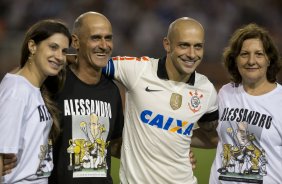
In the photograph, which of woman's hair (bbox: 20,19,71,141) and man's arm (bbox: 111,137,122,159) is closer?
woman's hair (bbox: 20,19,71,141)

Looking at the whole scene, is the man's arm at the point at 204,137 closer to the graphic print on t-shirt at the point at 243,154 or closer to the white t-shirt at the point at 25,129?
the graphic print on t-shirt at the point at 243,154

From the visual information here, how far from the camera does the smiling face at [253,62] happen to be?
419 cm

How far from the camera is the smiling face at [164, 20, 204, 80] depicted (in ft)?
13.6

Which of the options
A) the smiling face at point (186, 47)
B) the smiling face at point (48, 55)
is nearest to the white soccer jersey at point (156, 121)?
the smiling face at point (186, 47)

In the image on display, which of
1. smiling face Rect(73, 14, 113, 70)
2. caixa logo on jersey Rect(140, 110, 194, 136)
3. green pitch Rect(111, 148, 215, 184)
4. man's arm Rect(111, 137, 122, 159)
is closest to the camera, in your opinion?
smiling face Rect(73, 14, 113, 70)

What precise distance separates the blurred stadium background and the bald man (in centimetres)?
788

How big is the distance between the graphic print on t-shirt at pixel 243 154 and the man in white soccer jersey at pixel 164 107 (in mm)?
288

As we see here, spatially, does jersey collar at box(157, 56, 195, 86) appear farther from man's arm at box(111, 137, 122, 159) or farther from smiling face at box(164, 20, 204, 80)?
man's arm at box(111, 137, 122, 159)

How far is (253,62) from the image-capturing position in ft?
13.7

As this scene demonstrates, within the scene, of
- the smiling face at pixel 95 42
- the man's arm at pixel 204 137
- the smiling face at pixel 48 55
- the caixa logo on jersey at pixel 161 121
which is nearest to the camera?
the smiling face at pixel 48 55

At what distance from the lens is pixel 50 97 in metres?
3.89

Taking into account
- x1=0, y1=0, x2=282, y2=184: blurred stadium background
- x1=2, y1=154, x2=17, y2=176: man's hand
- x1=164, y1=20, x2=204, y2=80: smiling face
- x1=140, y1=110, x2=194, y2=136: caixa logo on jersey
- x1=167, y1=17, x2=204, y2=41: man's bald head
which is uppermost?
x1=0, y1=0, x2=282, y2=184: blurred stadium background

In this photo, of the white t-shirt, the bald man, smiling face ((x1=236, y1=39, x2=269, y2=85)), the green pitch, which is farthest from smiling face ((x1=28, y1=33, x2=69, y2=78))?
the green pitch

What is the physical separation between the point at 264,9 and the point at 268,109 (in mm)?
9914
